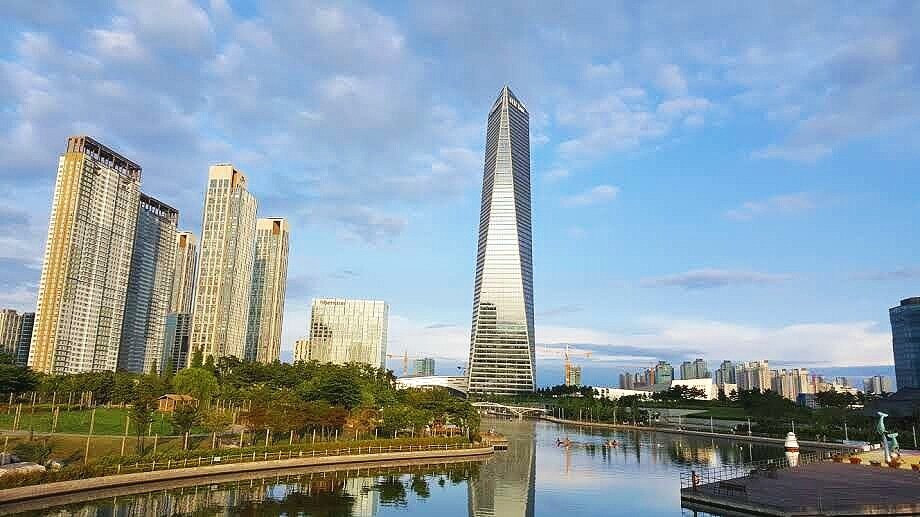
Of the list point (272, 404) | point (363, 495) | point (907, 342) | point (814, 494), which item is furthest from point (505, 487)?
point (907, 342)

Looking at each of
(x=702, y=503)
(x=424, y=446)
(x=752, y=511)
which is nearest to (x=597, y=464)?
(x=424, y=446)

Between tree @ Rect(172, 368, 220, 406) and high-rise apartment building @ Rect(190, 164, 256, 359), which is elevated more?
high-rise apartment building @ Rect(190, 164, 256, 359)

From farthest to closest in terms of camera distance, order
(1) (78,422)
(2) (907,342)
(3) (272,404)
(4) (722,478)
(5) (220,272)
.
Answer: (2) (907,342)
(5) (220,272)
(1) (78,422)
(3) (272,404)
(4) (722,478)

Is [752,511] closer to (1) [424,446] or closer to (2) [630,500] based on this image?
(2) [630,500]

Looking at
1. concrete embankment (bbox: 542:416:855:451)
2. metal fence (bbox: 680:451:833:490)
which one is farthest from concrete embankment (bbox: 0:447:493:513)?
concrete embankment (bbox: 542:416:855:451)

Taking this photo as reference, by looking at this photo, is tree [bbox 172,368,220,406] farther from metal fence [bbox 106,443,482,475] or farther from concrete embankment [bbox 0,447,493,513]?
concrete embankment [bbox 0,447,493,513]

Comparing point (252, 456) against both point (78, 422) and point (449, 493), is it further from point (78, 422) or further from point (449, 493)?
point (78, 422)
